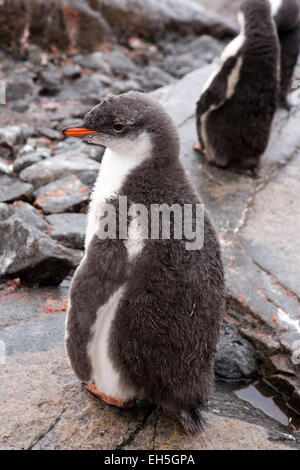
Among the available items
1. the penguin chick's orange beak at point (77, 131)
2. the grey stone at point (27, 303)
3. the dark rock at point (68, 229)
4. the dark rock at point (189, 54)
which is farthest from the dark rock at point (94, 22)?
the penguin chick's orange beak at point (77, 131)

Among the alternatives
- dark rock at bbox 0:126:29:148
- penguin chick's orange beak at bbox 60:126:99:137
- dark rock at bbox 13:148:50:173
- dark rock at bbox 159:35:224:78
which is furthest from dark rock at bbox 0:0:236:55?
penguin chick's orange beak at bbox 60:126:99:137

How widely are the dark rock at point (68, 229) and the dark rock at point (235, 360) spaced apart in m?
1.27

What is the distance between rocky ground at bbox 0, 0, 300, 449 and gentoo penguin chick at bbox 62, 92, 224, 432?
0.66 ft

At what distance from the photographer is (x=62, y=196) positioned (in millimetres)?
4523

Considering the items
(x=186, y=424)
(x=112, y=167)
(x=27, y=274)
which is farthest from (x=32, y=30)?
(x=186, y=424)

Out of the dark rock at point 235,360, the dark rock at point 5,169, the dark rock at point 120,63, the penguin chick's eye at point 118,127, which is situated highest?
the penguin chick's eye at point 118,127

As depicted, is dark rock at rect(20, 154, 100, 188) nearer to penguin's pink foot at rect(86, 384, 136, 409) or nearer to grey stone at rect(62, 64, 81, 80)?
penguin's pink foot at rect(86, 384, 136, 409)

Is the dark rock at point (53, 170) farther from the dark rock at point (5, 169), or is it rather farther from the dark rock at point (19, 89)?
the dark rock at point (19, 89)

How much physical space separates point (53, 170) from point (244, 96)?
1.74 metres

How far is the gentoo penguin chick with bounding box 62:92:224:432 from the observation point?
234cm

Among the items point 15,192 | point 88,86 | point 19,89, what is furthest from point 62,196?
point 88,86

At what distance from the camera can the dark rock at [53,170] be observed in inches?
189

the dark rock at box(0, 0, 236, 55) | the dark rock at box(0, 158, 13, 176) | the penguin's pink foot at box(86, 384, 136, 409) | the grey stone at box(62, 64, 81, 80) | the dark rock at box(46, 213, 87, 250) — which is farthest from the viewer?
the dark rock at box(0, 0, 236, 55)

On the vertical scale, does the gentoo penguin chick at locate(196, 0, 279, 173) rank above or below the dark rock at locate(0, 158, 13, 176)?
above
